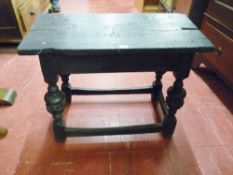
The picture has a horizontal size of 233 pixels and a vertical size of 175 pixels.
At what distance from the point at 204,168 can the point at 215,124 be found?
342mm

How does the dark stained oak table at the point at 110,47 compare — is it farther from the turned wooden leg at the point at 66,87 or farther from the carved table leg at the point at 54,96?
the turned wooden leg at the point at 66,87

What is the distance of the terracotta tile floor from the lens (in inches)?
39.6

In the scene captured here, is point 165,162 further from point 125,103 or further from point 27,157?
point 27,157

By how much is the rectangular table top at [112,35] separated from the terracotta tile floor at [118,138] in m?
0.57

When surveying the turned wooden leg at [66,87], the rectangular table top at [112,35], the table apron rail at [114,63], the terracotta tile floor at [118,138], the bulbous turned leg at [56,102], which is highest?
the rectangular table top at [112,35]

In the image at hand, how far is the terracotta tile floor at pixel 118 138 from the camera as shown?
101 centimetres

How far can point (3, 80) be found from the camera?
63.2 inches

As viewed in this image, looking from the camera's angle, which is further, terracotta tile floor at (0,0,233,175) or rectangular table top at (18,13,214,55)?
terracotta tile floor at (0,0,233,175)

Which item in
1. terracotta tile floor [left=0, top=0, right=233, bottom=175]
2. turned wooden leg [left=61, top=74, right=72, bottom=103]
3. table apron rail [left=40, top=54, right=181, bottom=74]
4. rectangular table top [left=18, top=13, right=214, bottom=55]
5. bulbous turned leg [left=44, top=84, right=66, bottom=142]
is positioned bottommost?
terracotta tile floor [left=0, top=0, right=233, bottom=175]

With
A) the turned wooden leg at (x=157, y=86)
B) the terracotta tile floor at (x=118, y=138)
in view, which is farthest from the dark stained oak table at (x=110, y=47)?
the turned wooden leg at (x=157, y=86)

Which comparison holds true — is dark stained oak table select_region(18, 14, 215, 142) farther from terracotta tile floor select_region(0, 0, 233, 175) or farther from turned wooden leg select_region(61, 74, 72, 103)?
turned wooden leg select_region(61, 74, 72, 103)

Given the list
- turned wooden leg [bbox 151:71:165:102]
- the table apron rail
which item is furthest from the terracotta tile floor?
the table apron rail

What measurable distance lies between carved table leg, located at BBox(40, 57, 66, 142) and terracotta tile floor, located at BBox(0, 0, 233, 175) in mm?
116

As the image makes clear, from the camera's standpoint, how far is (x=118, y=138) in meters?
1.15
